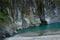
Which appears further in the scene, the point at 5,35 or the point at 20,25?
the point at 20,25

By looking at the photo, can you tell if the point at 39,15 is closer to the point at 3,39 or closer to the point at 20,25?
the point at 20,25

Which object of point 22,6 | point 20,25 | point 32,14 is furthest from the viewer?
point 32,14

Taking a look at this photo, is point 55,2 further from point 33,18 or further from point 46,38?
point 46,38

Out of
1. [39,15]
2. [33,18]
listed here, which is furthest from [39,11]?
[33,18]

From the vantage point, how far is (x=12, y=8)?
21.4 meters

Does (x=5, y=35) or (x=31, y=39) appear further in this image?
(x=5, y=35)

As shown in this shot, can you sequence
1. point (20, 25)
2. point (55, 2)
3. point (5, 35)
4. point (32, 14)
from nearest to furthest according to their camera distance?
point (5, 35)
point (20, 25)
point (32, 14)
point (55, 2)

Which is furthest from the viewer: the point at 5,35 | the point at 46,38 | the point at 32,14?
the point at 32,14

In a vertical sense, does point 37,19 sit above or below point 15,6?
below

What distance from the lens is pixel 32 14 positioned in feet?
85.2

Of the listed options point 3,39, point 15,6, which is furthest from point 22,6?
point 3,39

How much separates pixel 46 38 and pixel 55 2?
15649 millimetres

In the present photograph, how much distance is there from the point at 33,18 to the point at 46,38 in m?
10.8

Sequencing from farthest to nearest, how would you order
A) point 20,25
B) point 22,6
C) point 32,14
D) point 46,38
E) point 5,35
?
point 32,14 → point 22,6 → point 20,25 → point 5,35 → point 46,38
